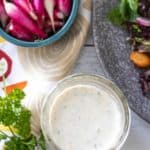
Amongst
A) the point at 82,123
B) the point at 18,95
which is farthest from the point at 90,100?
the point at 18,95

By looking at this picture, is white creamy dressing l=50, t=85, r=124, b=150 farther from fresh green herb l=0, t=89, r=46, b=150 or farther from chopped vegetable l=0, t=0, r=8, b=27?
chopped vegetable l=0, t=0, r=8, b=27

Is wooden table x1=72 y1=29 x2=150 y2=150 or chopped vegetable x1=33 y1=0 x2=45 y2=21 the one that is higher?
chopped vegetable x1=33 y1=0 x2=45 y2=21

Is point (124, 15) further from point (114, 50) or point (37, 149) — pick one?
point (37, 149)

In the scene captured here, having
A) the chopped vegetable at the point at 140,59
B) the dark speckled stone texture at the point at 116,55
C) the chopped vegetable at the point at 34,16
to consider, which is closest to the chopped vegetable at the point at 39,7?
the chopped vegetable at the point at 34,16

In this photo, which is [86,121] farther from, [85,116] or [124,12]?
[124,12]

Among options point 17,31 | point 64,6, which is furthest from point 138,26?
point 17,31

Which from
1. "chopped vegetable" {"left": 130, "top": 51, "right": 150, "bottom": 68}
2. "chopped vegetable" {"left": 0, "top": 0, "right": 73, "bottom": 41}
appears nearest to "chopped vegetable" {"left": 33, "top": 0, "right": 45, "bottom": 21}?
"chopped vegetable" {"left": 0, "top": 0, "right": 73, "bottom": 41}
